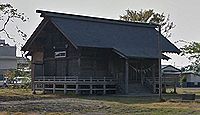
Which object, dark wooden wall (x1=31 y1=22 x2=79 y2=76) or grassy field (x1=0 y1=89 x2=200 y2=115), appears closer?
grassy field (x1=0 y1=89 x2=200 y2=115)

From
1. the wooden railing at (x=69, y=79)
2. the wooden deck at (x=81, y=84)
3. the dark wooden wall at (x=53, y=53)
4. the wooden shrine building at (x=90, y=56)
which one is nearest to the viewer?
the wooden deck at (x=81, y=84)

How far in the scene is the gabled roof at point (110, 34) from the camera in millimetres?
39656

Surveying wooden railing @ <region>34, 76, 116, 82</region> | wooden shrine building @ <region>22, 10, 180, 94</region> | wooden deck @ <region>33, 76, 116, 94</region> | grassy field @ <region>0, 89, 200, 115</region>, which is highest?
wooden shrine building @ <region>22, 10, 180, 94</region>

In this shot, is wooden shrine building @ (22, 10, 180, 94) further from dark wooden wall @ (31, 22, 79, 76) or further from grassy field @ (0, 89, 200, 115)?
grassy field @ (0, 89, 200, 115)

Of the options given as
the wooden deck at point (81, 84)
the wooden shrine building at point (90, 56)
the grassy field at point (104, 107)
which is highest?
the wooden shrine building at point (90, 56)

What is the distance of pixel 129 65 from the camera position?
41.8 meters

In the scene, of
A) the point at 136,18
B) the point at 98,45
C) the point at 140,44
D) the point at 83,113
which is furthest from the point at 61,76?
the point at 136,18

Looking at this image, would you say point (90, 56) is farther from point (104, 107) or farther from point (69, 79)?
point (104, 107)

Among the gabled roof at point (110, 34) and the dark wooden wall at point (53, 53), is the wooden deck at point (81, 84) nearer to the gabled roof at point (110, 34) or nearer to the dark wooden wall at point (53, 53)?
the dark wooden wall at point (53, 53)

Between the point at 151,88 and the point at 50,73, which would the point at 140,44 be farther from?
the point at 50,73

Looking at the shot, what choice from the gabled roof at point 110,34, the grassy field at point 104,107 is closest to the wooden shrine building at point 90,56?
the gabled roof at point 110,34

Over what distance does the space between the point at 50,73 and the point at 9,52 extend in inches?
1824

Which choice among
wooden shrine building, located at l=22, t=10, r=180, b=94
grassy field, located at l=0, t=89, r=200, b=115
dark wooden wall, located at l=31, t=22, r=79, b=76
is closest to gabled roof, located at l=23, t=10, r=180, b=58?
wooden shrine building, located at l=22, t=10, r=180, b=94

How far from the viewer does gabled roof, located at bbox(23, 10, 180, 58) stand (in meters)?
39.7
